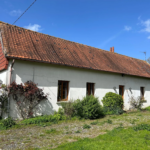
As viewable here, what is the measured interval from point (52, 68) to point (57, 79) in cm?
74

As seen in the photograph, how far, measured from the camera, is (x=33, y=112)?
7996 millimetres

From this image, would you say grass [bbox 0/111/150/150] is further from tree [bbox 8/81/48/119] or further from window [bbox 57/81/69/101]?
window [bbox 57/81/69/101]

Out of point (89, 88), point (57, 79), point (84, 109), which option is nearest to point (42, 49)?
point (57, 79)

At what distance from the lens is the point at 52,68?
8891 mm

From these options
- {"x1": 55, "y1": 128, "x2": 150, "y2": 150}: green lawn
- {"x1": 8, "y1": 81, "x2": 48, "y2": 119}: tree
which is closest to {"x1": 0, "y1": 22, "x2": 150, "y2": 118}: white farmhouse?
{"x1": 8, "y1": 81, "x2": 48, "y2": 119}: tree

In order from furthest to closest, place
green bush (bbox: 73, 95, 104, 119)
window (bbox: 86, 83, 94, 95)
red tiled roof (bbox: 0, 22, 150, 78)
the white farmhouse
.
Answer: window (bbox: 86, 83, 94, 95) < green bush (bbox: 73, 95, 104, 119) < red tiled roof (bbox: 0, 22, 150, 78) < the white farmhouse

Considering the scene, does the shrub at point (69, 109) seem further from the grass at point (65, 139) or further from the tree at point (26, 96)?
the grass at point (65, 139)

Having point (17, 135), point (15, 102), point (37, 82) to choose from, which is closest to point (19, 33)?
point (37, 82)

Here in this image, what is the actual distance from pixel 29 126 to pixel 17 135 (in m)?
1.26

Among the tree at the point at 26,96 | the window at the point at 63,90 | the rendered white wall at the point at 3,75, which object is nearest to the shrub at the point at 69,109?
the window at the point at 63,90

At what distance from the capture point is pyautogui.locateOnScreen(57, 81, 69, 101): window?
9328mm

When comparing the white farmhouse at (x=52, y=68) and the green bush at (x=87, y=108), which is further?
the green bush at (x=87, y=108)

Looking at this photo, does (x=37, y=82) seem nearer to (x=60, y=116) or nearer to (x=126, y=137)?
(x=60, y=116)

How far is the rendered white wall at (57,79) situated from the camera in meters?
7.84
